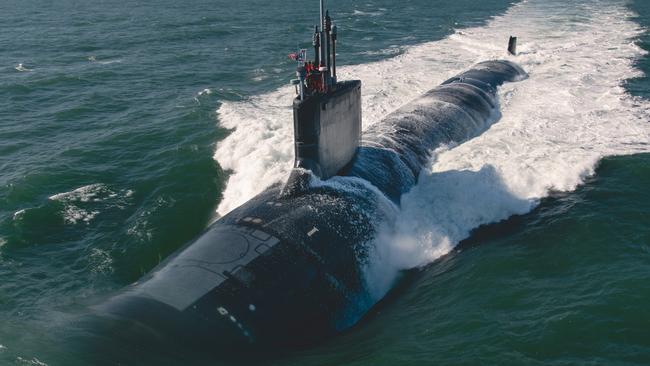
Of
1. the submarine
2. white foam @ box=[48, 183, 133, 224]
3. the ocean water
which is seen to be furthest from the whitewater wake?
white foam @ box=[48, 183, 133, 224]

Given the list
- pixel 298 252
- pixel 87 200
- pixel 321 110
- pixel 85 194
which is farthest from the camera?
pixel 85 194

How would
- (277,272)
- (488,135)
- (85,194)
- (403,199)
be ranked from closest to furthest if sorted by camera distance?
(277,272) < (403,199) < (85,194) < (488,135)

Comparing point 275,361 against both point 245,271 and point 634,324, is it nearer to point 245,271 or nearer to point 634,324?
point 245,271

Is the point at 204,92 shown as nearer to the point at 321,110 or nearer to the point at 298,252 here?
the point at 321,110

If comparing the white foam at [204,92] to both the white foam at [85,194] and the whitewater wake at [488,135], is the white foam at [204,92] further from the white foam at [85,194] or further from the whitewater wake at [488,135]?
the white foam at [85,194]

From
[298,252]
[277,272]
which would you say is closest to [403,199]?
[298,252]

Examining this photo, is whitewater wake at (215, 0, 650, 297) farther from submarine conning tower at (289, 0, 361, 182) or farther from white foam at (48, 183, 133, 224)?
white foam at (48, 183, 133, 224)
